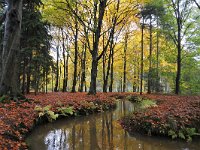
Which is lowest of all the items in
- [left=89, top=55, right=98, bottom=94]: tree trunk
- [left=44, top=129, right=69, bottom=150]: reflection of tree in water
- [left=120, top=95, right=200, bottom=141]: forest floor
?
[left=44, top=129, right=69, bottom=150]: reflection of tree in water

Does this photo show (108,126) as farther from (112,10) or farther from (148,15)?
(148,15)

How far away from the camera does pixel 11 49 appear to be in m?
10.1

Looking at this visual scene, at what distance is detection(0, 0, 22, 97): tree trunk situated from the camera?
32.4 ft

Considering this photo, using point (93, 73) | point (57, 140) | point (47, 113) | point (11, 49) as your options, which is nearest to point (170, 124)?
point (57, 140)

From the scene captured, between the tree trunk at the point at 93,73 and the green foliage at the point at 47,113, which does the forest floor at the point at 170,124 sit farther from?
the tree trunk at the point at 93,73

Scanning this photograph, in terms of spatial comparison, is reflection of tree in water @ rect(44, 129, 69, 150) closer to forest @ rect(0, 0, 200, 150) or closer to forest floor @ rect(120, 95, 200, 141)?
forest @ rect(0, 0, 200, 150)

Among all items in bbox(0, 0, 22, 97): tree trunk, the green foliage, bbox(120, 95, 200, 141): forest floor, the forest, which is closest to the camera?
bbox(120, 95, 200, 141): forest floor

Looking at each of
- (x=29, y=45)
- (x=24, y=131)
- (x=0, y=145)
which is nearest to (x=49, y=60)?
(x=29, y=45)

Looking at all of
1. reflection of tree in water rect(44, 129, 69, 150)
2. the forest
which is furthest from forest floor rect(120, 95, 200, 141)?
reflection of tree in water rect(44, 129, 69, 150)

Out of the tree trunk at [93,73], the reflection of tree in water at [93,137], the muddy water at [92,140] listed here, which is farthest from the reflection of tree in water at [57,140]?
the tree trunk at [93,73]

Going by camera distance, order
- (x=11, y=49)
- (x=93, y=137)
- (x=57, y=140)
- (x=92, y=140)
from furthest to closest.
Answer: (x=11, y=49)
(x=93, y=137)
(x=92, y=140)
(x=57, y=140)

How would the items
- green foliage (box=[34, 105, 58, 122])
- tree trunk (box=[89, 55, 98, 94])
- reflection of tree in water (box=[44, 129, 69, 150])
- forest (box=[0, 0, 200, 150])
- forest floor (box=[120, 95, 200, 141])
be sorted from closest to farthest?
reflection of tree in water (box=[44, 129, 69, 150]) → forest floor (box=[120, 95, 200, 141]) → forest (box=[0, 0, 200, 150]) → green foliage (box=[34, 105, 58, 122]) → tree trunk (box=[89, 55, 98, 94])

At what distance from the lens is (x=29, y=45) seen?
1694 cm

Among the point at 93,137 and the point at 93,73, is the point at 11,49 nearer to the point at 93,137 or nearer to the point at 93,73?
the point at 93,137
